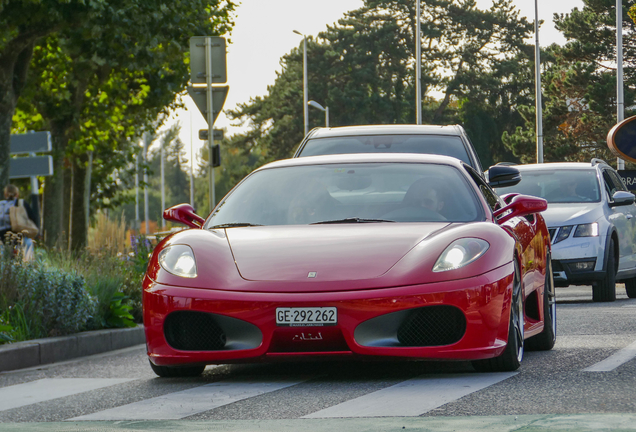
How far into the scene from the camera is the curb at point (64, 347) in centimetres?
789

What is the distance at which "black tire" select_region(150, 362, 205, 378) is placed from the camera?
6.46 metres

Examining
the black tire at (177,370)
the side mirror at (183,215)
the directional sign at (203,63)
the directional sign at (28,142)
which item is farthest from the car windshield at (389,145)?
the directional sign at (28,142)

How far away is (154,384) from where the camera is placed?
6.37 metres

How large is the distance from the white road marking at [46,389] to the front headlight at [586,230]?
689 centimetres

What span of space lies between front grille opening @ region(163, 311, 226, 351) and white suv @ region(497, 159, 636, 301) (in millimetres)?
6783

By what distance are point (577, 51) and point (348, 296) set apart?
46.6 meters

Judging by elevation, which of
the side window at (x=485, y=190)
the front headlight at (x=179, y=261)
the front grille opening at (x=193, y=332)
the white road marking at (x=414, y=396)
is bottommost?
the white road marking at (x=414, y=396)

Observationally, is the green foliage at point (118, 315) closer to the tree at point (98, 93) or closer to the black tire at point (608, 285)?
the black tire at point (608, 285)

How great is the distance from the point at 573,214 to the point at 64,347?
246 inches

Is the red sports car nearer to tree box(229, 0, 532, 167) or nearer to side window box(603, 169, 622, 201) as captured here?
side window box(603, 169, 622, 201)

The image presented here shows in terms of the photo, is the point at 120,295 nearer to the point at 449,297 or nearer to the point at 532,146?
the point at 449,297

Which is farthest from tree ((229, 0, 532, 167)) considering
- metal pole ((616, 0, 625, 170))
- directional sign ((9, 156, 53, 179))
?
directional sign ((9, 156, 53, 179))

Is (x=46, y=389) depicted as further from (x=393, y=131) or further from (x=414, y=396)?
(x=393, y=131)

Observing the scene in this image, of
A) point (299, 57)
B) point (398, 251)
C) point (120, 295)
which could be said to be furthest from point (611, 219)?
point (299, 57)
